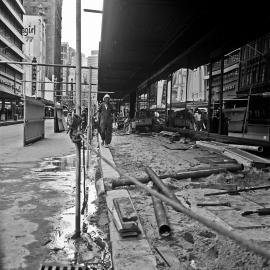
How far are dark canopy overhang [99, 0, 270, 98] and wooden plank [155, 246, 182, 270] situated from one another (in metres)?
6.76

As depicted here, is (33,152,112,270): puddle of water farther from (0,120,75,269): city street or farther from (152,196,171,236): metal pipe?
(152,196,171,236): metal pipe

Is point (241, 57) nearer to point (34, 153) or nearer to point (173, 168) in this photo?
point (34, 153)

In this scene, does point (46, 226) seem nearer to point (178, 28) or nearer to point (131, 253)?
point (131, 253)

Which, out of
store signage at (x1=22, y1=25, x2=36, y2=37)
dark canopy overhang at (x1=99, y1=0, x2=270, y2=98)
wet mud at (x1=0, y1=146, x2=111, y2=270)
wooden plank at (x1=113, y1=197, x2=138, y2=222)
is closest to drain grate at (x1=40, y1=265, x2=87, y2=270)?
wet mud at (x1=0, y1=146, x2=111, y2=270)

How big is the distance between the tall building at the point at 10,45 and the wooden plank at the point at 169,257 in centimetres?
5588

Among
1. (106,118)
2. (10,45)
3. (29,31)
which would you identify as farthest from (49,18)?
(106,118)

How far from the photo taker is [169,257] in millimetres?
3727

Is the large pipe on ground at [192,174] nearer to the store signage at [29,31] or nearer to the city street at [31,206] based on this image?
A: the city street at [31,206]

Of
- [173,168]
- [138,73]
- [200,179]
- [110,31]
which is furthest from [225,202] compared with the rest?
[138,73]

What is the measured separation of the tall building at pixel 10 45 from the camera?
64656 millimetres

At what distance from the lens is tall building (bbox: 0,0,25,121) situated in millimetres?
64656

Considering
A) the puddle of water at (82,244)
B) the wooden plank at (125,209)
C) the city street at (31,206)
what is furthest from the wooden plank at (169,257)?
the city street at (31,206)

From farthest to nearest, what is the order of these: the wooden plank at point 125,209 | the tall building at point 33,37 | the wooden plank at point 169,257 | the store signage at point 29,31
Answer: the tall building at point 33,37
the store signage at point 29,31
the wooden plank at point 125,209
the wooden plank at point 169,257

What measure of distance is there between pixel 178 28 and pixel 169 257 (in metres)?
10.2
